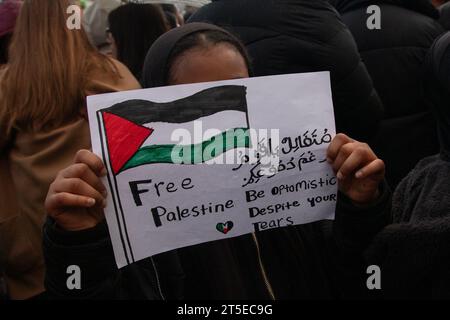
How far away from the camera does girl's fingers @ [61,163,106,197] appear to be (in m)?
1.22

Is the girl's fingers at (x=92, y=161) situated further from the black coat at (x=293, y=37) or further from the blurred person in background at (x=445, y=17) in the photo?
the blurred person in background at (x=445, y=17)

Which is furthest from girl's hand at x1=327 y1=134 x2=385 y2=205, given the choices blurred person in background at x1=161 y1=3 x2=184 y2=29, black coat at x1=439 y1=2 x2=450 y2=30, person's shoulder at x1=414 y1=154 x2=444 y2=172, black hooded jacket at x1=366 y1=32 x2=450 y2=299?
blurred person in background at x1=161 y1=3 x2=184 y2=29

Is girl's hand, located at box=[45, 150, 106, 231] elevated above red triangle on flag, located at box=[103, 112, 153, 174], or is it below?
below

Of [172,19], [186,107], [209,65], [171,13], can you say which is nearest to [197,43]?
[209,65]

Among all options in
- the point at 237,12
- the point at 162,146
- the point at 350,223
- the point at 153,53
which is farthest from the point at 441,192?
the point at 237,12

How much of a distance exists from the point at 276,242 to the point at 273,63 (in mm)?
974

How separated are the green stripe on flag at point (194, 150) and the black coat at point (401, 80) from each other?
1.43 metres

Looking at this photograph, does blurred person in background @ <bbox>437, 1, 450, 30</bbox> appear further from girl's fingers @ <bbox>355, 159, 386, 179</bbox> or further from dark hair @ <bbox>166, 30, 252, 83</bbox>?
girl's fingers @ <bbox>355, 159, 386, 179</bbox>

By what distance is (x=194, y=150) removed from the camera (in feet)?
4.30

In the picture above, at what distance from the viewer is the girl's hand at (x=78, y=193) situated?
3.99ft

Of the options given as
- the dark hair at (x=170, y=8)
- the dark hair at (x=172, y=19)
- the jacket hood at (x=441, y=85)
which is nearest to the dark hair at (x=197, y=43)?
the jacket hood at (x=441, y=85)

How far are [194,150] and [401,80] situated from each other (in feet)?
5.28

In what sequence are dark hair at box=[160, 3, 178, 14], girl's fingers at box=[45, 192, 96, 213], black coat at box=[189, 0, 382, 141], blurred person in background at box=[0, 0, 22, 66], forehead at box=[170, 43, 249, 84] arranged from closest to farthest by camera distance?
girl's fingers at box=[45, 192, 96, 213]
forehead at box=[170, 43, 249, 84]
black coat at box=[189, 0, 382, 141]
blurred person in background at box=[0, 0, 22, 66]
dark hair at box=[160, 3, 178, 14]

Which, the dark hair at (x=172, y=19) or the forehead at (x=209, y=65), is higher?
the dark hair at (x=172, y=19)
